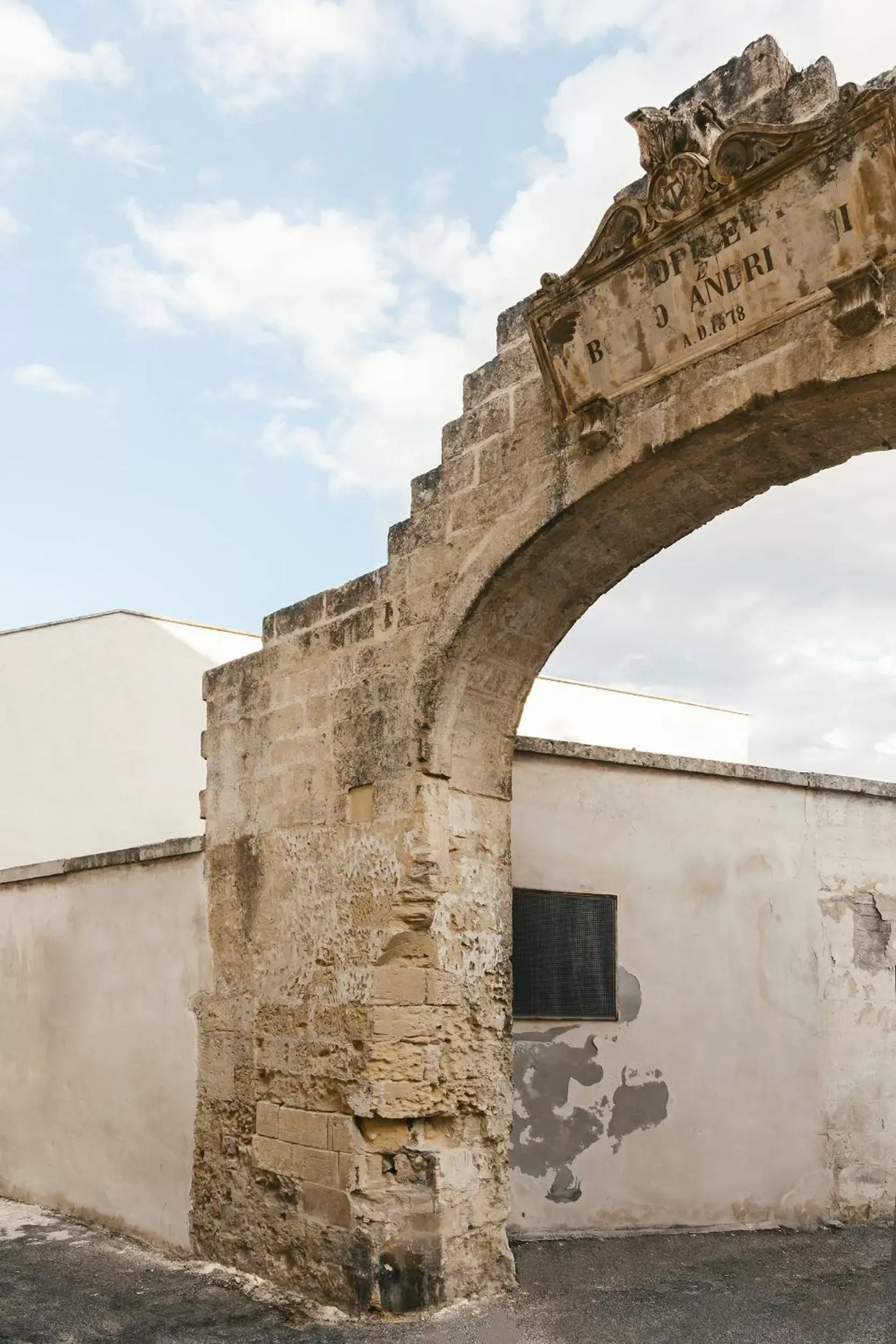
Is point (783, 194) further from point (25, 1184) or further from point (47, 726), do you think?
point (47, 726)

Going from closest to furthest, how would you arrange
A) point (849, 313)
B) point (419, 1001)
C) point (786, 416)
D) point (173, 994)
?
point (849, 313)
point (786, 416)
point (419, 1001)
point (173, 994)

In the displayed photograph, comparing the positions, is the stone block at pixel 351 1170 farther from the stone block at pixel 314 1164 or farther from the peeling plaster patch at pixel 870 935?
the peeling plaster patch at pixel 870 935

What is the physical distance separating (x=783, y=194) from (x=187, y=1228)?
184 inches

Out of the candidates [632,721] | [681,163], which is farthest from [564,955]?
[632,721]

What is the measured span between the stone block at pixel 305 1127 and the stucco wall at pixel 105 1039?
0.82 metres

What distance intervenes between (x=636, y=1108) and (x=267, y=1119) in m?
1.87

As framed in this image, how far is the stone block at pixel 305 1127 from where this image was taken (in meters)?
4.54

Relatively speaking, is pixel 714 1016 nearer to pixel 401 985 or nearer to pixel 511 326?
pixel 401 985

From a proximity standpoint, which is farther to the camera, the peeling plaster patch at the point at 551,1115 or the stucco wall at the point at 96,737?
the stucco wall at the point at 96,737

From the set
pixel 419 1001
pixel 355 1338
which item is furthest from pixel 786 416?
pixel 355 1338

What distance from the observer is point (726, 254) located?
11.8 feet

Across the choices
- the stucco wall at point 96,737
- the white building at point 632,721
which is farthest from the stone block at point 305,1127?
the white building at point 632,721

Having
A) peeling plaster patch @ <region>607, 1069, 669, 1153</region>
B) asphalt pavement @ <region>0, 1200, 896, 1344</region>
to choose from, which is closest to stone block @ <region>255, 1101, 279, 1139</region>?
asphalt pavement @ <region>0, 1200, 896, 1344</region>

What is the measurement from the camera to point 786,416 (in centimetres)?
362
